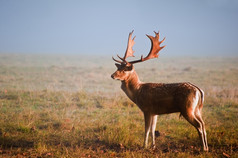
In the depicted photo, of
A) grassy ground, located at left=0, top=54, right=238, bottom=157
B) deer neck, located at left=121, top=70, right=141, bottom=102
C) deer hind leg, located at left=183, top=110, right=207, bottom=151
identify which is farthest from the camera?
deer neck, located at left=121, top=70, right=141, bottom=102

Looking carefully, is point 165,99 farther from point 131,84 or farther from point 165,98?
point 131,84

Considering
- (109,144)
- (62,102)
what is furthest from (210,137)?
(62,102)

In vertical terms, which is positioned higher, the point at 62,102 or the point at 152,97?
the point at 152,97

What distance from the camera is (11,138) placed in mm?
6836

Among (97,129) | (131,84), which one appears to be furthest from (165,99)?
(97,129)

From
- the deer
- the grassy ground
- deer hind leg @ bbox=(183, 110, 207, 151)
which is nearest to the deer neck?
the deer

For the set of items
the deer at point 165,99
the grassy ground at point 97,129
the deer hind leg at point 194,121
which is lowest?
the grassy ground at point 97,129

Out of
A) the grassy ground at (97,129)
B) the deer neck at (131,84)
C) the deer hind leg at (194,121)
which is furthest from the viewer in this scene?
the deer neck at (131,84)

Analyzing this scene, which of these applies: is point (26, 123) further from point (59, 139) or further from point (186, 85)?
point (186, 85)

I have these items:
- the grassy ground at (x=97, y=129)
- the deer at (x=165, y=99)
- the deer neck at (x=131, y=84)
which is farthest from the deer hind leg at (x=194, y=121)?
the deer neck at (x=131, y=84)

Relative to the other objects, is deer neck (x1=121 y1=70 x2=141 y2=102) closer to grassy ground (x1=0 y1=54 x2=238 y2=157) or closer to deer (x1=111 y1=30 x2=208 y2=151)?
deer (x1=111 y1=30 x2=208 y2=151)

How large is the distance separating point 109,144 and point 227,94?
9466mm

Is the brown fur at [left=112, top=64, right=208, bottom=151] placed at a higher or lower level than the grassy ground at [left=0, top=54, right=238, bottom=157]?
higher

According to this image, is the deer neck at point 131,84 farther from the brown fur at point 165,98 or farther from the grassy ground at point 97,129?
the grassy ground at point 97,129
